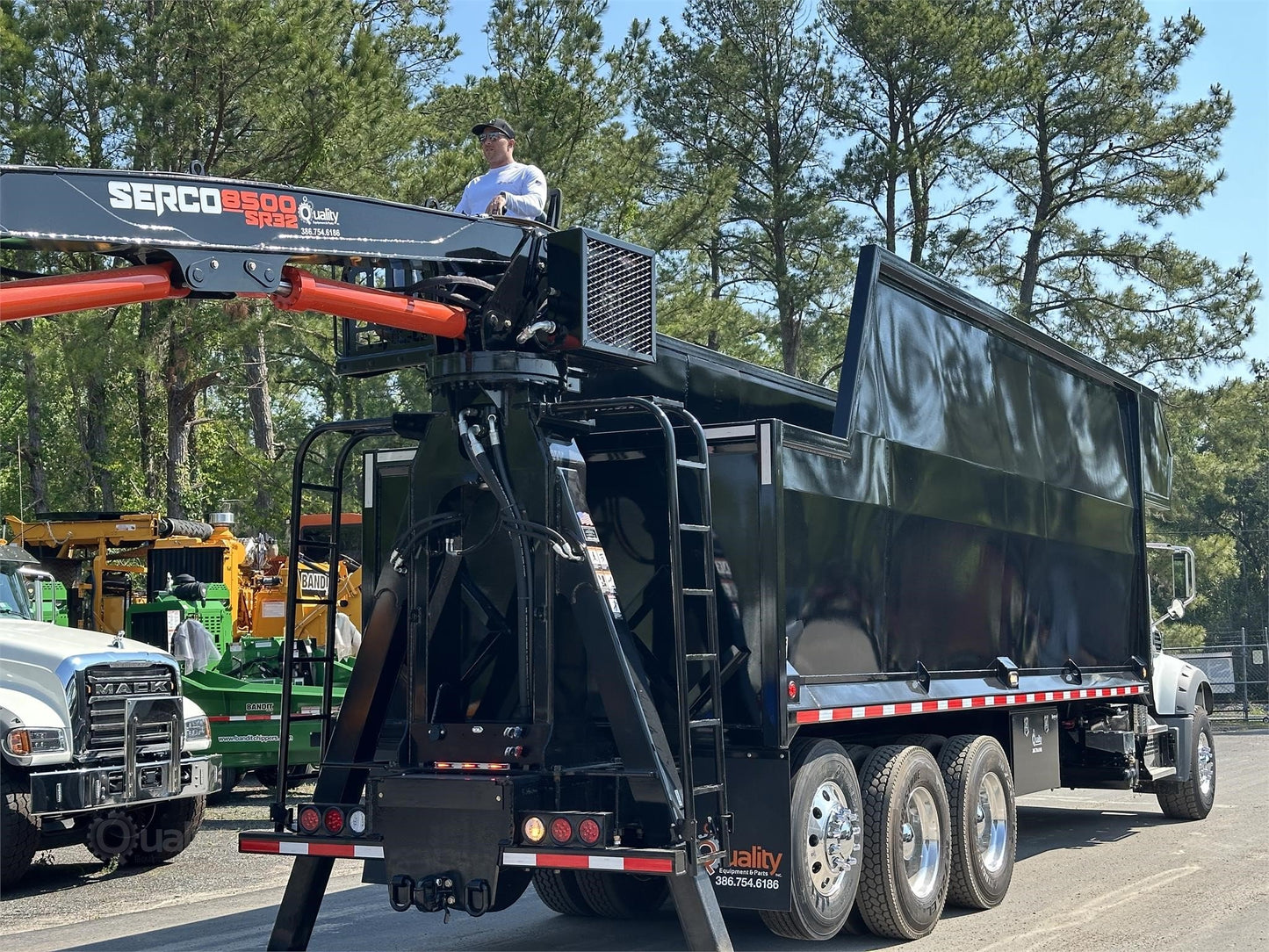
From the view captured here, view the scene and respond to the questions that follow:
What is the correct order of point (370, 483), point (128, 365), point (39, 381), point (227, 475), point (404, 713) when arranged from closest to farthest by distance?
point (404, 713) < point (370, 483) < point (128, 365) < point (39, 381) < point (227, 475)

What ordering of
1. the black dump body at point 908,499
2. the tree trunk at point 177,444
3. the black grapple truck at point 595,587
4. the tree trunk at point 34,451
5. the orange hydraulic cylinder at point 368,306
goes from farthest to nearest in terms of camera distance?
the tree trunk at point 34,451 < the tree trunk at point 177,444 < the black dump body at point 908,499 < the black grapple truck at point 595,587 < the orange hydraulic cylinder at point 368,306

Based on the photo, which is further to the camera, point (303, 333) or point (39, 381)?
point (39, 381)

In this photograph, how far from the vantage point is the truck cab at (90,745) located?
10.5m

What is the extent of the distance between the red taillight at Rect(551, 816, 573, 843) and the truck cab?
518cm

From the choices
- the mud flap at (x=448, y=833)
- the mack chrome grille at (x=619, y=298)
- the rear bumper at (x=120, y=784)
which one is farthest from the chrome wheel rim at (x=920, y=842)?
the rear bumper at (x=120, y=784)

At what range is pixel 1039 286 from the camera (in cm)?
3388

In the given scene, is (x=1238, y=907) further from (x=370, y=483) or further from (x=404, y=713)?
(x=370, y=483)

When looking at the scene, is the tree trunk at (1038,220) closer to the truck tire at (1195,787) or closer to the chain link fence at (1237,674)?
the chain link fence at (1237,674)

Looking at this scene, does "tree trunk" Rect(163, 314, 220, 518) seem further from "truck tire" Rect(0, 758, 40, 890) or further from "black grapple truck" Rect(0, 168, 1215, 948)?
"black grapple truck" Rect(0, 168, 1215, 948)

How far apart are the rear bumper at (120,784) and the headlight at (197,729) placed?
0.17m

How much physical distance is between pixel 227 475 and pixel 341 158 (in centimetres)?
1216

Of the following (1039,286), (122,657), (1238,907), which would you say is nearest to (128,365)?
(122,657)

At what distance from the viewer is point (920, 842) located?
880cm

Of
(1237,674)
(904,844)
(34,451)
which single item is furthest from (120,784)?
(1237,674)
